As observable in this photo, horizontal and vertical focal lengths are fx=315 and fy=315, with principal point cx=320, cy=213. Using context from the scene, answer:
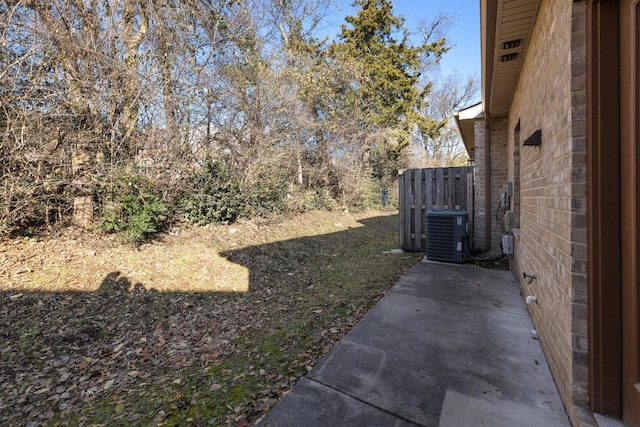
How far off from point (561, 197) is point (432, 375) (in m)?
1.44

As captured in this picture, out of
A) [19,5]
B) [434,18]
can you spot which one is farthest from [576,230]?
[434,18]

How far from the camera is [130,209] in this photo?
17.9 ft

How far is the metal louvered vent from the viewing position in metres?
5.34

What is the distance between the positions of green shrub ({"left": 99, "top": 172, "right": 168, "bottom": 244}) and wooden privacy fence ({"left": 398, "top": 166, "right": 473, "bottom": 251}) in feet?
15.8

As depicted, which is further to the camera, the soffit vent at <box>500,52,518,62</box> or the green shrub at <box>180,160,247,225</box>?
Result: the green shrub at <box>180,160,247,225</box>

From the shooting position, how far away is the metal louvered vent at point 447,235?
5340 millimetres

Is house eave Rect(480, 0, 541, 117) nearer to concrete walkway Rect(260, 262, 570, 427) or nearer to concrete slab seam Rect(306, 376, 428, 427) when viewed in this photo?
concrete walkway Rect(260, 262, 570, 427)

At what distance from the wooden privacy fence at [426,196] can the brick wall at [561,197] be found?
3.21 meters

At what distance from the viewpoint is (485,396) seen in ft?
6.53

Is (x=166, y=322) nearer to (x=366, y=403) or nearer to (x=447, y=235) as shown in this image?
(x=366, y=403)

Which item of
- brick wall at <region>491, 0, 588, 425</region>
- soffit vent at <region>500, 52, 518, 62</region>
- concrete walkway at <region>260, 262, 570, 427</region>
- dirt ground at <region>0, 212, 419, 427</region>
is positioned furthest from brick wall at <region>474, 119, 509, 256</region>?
brick wall at <region>491, 0, 588, 425</region>

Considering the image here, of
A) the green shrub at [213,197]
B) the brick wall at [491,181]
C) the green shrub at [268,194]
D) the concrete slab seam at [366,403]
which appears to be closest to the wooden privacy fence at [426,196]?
the brick wall at [491,181]

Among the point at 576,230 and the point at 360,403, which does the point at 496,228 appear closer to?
the point at 576,230

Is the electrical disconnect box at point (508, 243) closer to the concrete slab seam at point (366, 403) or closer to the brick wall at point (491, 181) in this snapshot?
the brick wall at point (491, 181)
